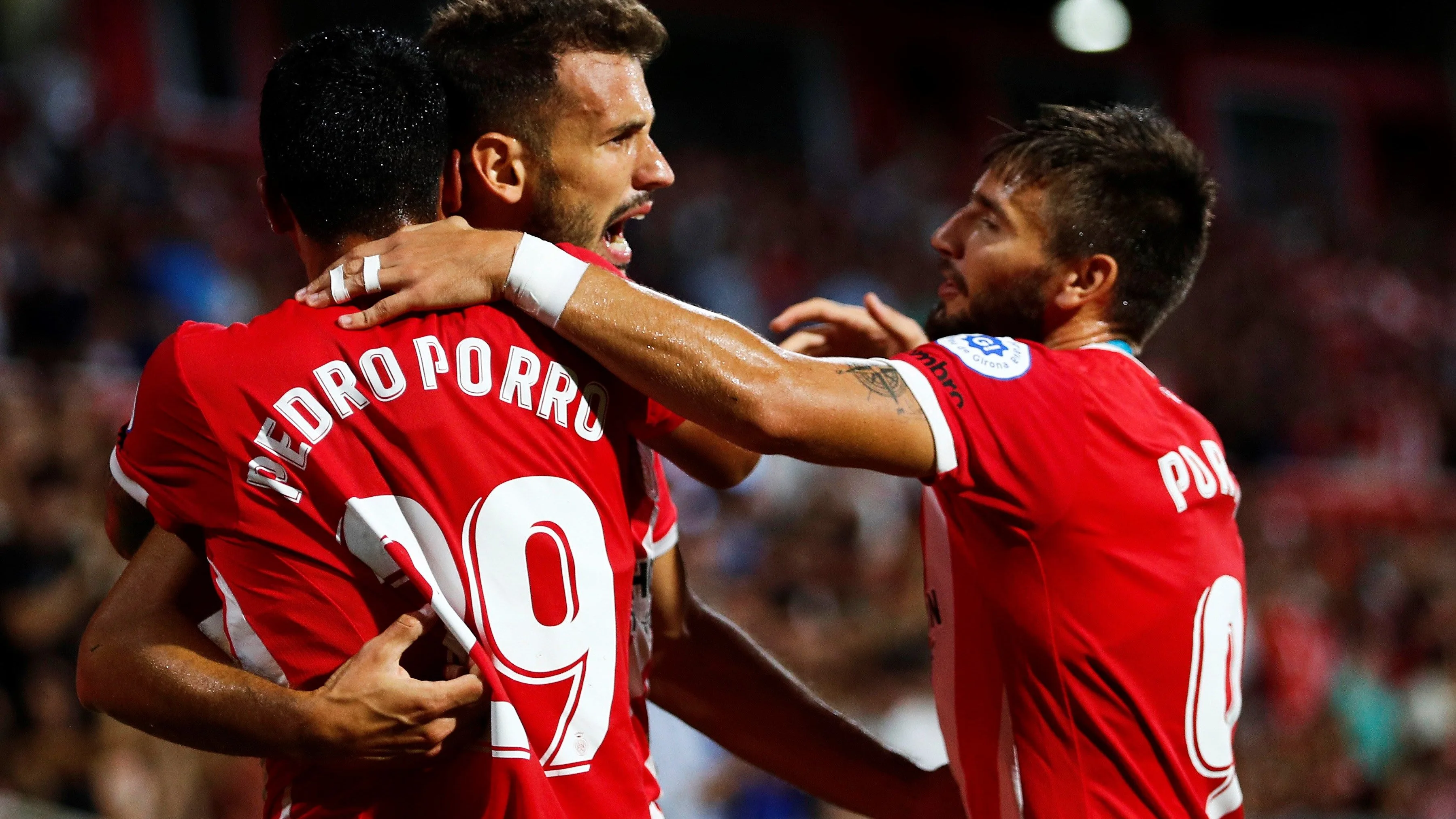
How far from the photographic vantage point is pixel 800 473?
9.66 m

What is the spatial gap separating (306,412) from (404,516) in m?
0.23

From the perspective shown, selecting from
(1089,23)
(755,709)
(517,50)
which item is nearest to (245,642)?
(517,50)

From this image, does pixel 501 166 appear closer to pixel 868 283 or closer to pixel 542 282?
pixel 542 282

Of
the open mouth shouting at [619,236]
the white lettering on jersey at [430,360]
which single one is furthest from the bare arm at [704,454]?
the white lettering on jersey at [430,360]

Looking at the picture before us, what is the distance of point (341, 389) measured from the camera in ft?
7.48

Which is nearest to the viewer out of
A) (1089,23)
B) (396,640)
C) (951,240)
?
(396,640)

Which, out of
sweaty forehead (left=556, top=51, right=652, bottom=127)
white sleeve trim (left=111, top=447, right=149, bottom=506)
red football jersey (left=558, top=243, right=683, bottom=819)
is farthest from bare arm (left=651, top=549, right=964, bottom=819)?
white sleeve trim (left=111, top=447, right=149, bottom=506)

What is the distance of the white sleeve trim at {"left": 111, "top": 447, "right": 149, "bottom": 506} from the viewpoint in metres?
2.39

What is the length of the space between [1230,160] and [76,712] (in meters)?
21.2

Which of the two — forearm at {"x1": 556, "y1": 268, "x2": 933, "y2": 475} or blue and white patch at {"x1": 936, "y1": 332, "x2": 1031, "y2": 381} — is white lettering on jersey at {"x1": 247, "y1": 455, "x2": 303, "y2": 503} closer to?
forearm at {"x1": 556, "y1": 268, "x2": 933, "y2": 475}

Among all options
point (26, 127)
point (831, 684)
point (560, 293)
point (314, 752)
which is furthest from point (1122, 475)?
point (26, 127)

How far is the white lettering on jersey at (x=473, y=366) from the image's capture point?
231 cm

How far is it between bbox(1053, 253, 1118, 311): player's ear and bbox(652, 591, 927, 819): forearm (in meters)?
1.06

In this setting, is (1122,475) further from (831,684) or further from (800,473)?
(800,473)
